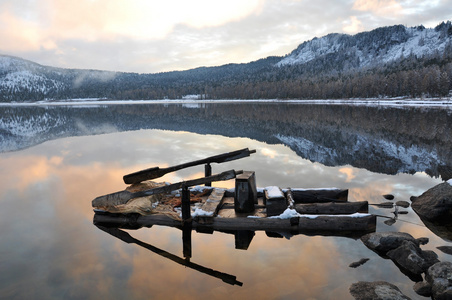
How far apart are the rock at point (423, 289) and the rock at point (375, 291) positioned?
1.88 ft

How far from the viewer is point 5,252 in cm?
992

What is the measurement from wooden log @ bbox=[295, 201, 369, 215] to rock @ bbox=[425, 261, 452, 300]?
3989 millimetres

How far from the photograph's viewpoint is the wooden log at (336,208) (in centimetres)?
1155

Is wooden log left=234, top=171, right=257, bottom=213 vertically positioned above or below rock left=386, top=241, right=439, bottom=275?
above

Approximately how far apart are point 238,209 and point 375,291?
5.40m

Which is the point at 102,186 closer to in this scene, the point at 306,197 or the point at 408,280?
the point at 306,197

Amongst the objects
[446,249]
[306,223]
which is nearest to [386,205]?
[446,249]

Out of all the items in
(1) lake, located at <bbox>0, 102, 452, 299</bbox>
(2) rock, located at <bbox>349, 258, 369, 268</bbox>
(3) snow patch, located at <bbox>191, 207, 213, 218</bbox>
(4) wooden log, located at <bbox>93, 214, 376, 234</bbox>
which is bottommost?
(1) lake, located at <bbox>0, 102, 452, 299</bbox>

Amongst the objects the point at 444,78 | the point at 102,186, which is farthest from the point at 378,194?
the point at 444,78

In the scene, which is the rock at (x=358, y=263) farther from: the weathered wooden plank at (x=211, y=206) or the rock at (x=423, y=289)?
the weathered wooden plank at (x=211, y=206)

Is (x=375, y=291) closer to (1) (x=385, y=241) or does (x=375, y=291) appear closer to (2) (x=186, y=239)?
(1) (x=385, y=241)

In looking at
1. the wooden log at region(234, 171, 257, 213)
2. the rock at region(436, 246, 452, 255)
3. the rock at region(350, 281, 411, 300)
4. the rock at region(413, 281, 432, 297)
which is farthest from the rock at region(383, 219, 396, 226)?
the wooden log at region(234, 171, 257, 213)

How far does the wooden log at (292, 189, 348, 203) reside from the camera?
12.6 meters

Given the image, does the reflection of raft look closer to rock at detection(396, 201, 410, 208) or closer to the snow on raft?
the snow on raft
